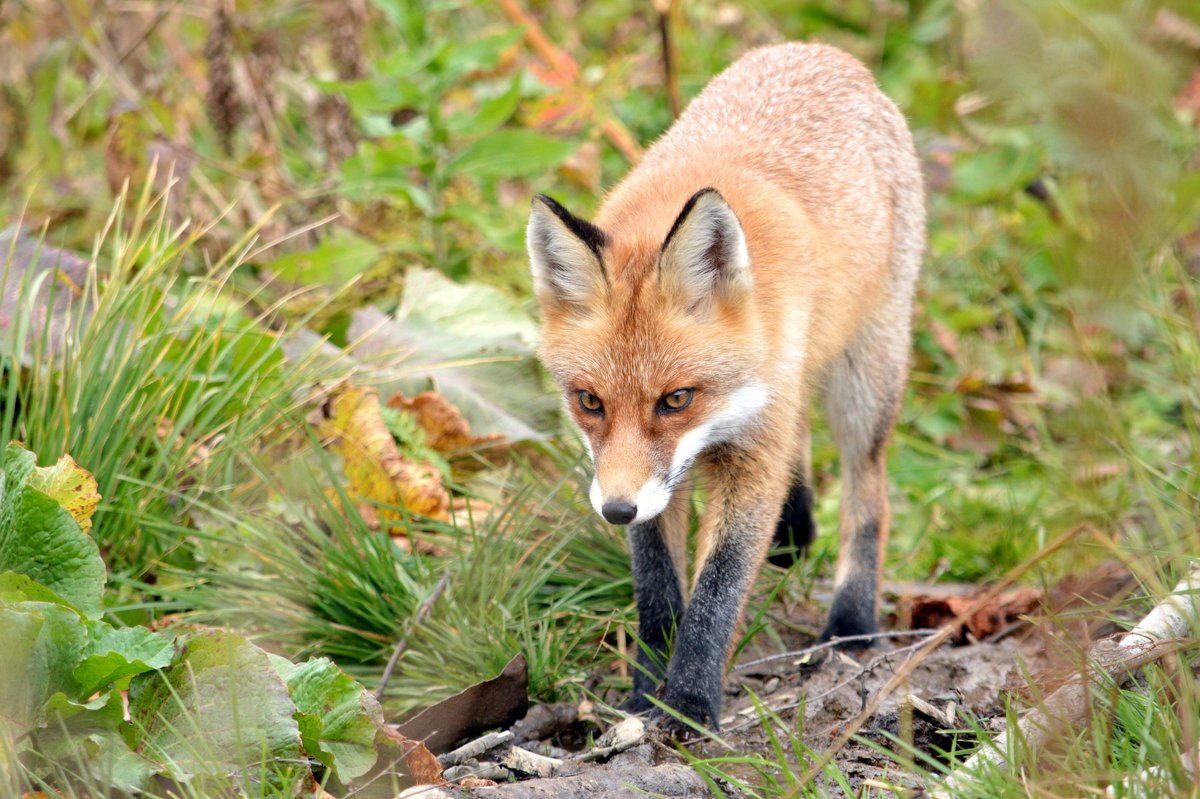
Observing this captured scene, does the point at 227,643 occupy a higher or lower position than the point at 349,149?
lower

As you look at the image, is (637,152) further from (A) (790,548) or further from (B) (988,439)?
(A) (790,548)

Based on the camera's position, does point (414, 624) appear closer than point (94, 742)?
No

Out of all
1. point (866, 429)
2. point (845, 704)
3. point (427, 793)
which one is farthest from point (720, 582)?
point (866, 429)

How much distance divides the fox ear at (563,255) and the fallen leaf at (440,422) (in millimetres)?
1192

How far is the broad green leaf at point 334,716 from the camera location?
2844 mm

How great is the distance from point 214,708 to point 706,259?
76.0 inches

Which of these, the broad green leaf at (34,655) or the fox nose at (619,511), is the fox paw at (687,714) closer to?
the fox nose at (619,511)

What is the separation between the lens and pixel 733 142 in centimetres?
444

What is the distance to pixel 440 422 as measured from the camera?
16.2 feet

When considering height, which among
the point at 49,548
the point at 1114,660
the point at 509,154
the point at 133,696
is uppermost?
the point at 509,154

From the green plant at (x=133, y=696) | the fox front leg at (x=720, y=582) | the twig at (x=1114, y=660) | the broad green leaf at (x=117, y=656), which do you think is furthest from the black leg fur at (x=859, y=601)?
the broad green leaf at (x=117, y=656)

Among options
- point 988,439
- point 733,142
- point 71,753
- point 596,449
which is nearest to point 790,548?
point 596,449

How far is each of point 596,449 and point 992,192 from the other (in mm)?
4875

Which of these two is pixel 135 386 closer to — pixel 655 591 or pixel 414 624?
pixel 414 624
